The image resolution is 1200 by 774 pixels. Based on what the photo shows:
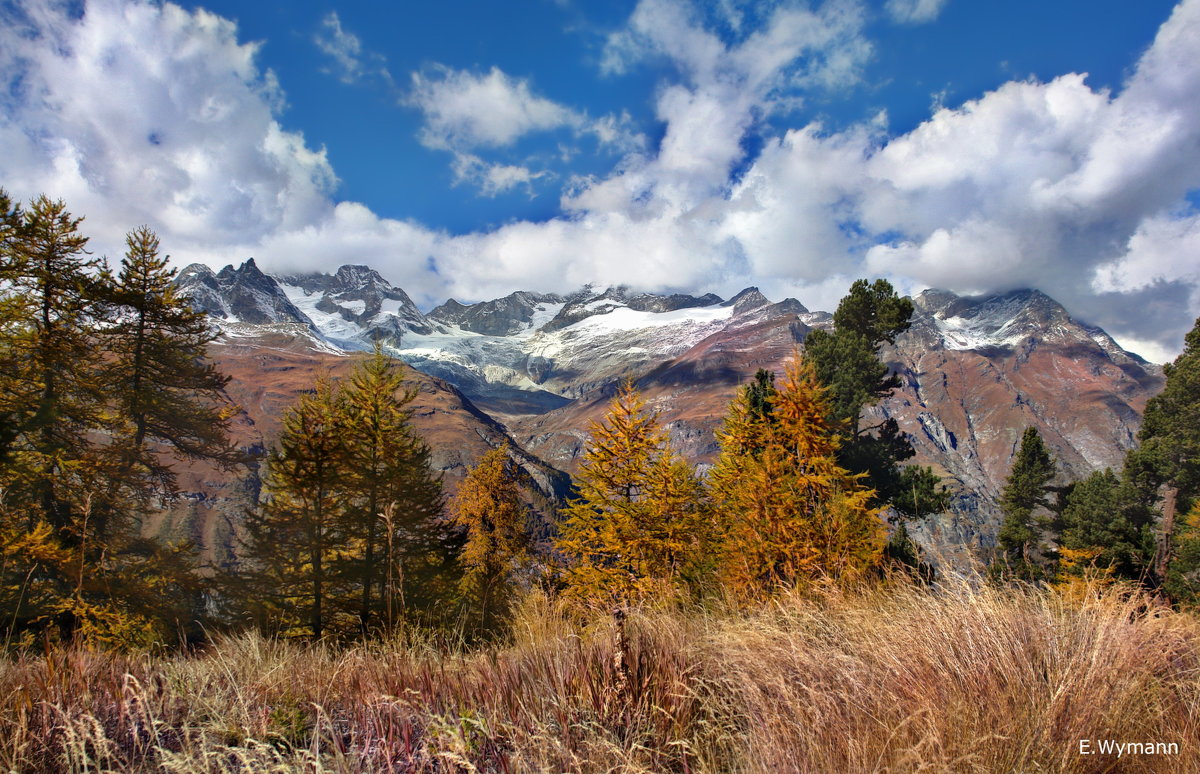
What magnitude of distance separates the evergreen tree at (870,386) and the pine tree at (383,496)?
21.3 m

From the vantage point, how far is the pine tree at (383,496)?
15.6 m

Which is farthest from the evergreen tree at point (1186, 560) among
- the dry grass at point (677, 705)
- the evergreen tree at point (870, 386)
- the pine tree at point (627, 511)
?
the dry grass at point (677, 705)

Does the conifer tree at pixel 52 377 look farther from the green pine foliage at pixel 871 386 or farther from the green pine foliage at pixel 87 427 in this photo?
the green pine foliage at pixel 871 386

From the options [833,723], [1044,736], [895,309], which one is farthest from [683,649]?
[895,309]

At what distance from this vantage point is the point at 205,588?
15852 millimetres

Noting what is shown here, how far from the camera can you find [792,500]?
1559 centimetres

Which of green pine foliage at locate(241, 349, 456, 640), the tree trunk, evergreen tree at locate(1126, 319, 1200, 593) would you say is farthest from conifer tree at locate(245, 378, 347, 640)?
the tree trunk

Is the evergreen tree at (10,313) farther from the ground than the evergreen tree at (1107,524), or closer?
farther from the ground

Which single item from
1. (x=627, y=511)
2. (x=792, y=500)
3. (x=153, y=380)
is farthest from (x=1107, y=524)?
(x=153, y=380)

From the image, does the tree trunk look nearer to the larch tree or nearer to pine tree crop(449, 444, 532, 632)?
pine tree crop(449, 444, 532, 632)

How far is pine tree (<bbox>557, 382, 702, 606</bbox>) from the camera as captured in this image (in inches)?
669

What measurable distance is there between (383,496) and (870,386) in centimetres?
2698

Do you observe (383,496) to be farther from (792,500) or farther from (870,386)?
(870,386)

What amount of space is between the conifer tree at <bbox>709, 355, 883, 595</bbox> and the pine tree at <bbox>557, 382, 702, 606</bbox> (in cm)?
150
